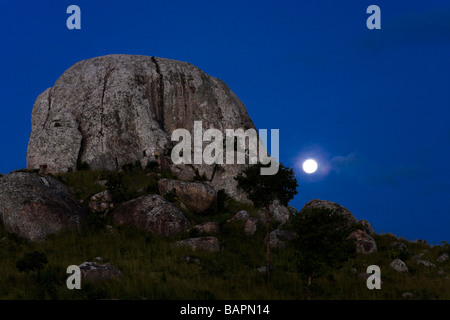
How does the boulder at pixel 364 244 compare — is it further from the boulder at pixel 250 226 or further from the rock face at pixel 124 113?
the rock face at pixel 124 113

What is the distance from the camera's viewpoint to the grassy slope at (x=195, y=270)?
20328mm

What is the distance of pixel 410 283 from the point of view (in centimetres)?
2494

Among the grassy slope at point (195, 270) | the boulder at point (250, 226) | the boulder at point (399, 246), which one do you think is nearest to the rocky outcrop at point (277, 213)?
the boulder at point (250, 226)

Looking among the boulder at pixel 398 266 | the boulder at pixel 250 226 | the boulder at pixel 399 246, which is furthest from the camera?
the boulder at pixel 399 246

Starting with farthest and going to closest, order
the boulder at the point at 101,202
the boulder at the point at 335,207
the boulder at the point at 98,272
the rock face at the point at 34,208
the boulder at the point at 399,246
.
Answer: the boulder at the point at 335,207, the boulder at the point at 101,202, the boulder at the point at 399,246, the rock face at the point at 34,208, the boulder at the point at 98,272

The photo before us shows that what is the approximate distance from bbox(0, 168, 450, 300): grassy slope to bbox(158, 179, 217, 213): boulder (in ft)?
3.74

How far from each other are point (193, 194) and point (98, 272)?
1713 centimetres

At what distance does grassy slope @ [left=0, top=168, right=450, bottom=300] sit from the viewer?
66.7 feet

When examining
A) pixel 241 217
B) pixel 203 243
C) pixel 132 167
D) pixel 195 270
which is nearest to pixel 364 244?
pixel 241 217

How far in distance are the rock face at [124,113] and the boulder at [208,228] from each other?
1160 cm

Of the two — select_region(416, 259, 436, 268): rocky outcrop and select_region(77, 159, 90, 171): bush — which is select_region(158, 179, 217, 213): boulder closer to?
select_region(77, 159, 90, 171): bush
